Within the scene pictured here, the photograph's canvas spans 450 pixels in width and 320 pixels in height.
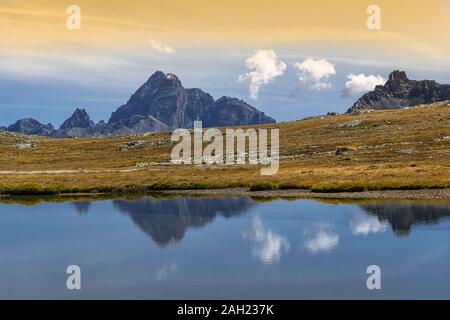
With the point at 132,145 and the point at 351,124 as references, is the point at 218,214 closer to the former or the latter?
the point at 132,145

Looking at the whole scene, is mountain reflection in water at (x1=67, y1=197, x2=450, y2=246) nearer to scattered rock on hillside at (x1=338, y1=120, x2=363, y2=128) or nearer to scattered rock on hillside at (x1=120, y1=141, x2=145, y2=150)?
scattered rock on hillside at (x1=120, y1=141, x2=145, y2=150)

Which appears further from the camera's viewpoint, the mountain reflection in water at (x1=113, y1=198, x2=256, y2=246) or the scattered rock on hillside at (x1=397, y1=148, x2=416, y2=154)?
the scattered rock on hillside at (x1=397, y1=148, x2=416, y2=154)

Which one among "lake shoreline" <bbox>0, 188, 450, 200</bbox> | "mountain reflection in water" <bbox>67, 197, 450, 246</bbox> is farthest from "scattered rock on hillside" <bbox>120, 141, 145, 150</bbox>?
"mountain reflection in water" <bbox>67, 197, 450, 246</bbox>

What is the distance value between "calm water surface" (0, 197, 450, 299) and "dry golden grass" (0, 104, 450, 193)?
14.2 metres

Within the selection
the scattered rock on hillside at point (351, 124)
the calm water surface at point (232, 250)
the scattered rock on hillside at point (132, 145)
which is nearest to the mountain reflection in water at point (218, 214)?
the calm water surface at point (232, 250)

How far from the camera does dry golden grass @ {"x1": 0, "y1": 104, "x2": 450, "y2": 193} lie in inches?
3305

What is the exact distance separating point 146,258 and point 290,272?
12461mm

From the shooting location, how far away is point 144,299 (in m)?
32.5

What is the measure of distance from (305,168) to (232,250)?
60.7 m

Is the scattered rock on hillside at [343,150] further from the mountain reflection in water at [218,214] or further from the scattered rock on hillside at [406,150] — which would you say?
the mountain reflection in water at [218,214]

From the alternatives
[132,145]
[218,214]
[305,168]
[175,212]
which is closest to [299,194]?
[218,214]
